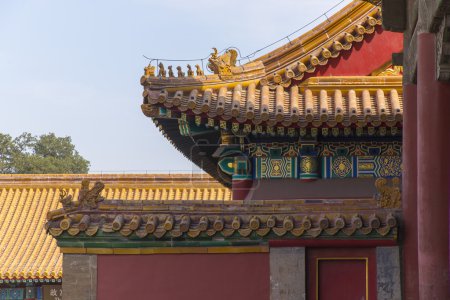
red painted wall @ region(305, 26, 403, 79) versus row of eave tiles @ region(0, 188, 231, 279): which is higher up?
red painted wall @ region(305, 26, 403, 79)

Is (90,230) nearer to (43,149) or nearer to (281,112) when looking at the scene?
(281,112)

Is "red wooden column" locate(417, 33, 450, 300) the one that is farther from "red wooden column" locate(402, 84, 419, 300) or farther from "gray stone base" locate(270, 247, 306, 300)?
"gray stone base" locate(270, 247, 306, 300)

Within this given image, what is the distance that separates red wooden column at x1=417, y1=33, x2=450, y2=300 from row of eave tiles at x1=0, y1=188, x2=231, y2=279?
1768cm

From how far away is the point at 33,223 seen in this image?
30.3 metres

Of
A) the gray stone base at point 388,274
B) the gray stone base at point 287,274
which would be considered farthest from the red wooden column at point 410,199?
the gray stone base at point 287,274

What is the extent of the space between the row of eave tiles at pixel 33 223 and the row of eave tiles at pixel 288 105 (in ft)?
42.1

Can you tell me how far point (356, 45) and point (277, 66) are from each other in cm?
130

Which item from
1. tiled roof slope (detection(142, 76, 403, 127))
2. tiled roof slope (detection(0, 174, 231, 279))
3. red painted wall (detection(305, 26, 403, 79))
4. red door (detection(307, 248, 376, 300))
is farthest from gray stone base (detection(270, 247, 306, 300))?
tiled roof slope (detection(0, 174, 231, 279))

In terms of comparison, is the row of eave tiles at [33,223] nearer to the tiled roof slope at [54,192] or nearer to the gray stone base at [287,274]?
the tiled roof slope at [54,192]

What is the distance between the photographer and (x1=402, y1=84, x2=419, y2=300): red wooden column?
12797mm

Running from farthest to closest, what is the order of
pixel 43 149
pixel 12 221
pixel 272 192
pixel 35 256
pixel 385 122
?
1. pixel 43 149
2. pixel 12 221
3. pixel 35 256
4. pixel 272 192
5. pixel 385 122

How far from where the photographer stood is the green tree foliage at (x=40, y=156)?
58.7 metres

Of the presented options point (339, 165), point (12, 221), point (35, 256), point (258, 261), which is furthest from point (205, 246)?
point (12, 221)

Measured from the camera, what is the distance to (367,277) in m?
13.3
